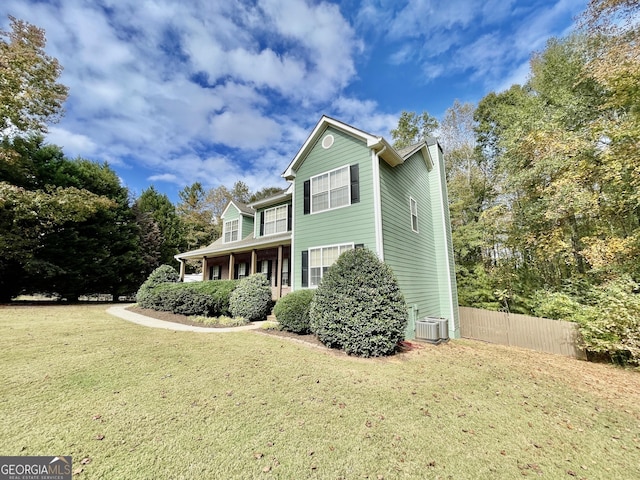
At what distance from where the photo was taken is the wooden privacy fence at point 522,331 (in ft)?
31.8

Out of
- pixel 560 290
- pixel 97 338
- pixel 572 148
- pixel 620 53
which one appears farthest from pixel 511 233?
pixel 97 338

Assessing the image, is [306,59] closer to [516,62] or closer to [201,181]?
[516,62]

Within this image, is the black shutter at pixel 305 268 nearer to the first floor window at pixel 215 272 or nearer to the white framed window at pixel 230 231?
the white framed window at pixel 230 231

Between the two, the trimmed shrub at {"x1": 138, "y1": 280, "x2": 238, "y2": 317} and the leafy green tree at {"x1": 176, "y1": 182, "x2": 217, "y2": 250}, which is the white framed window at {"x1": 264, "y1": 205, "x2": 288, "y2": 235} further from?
the leafy green tree at {"x1": 176, "y1": 182, "x2": 217, "y2": 250}

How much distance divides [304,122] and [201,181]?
2528cm

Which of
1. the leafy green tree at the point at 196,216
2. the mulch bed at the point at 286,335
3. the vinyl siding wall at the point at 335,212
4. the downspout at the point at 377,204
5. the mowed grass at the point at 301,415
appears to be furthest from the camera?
the leafy green tree at the point at 196,216

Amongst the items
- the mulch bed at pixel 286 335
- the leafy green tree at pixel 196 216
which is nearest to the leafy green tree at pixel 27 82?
the mulch bed at pixel 286 335

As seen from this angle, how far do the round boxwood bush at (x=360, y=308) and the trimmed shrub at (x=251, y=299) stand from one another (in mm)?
4492

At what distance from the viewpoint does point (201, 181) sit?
1478 inches

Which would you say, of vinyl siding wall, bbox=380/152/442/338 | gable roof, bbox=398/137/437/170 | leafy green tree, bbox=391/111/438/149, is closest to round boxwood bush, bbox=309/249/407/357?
vinyl siding wall, bbox=380/152/442/338

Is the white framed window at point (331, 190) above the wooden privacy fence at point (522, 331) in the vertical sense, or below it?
above

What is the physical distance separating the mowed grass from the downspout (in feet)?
11.8

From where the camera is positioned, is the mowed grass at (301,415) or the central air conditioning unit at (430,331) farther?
the central air conditioning unit at (430,331)

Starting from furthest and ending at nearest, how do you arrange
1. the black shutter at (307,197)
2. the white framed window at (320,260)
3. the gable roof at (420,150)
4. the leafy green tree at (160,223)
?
the leafy green tree at (160,223), the gable roof at (420,150), the black shutter at (307,197), the white framed window at (320,260)
